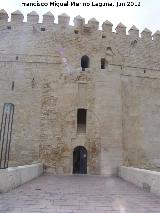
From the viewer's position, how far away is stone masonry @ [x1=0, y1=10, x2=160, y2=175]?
12.6 meters

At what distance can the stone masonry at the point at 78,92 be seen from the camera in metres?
12.6

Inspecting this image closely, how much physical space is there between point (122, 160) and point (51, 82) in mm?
4994

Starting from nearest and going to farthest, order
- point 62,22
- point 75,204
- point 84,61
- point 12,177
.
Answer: point 75,204, point 12,177, point 62,22, point 84,61

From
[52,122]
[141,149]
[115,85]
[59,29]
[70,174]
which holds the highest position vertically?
[59,29]

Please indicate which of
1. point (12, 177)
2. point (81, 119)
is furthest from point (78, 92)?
point (12, 177)

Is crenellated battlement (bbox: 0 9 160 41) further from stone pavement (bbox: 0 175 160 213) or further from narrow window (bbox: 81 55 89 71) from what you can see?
stone pavement (bbox: 0 175 160 213)

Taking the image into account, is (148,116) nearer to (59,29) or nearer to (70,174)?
(70,174)

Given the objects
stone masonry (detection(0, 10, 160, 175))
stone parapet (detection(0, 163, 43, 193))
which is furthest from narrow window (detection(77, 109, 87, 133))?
stone parapet (detection(0, 163, 43, 193))

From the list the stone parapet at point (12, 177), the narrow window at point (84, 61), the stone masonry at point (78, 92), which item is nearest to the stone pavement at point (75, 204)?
the stone parapet at point (12, 177)

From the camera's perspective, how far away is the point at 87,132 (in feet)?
42.2

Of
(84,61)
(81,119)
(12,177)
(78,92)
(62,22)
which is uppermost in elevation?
(62,22)

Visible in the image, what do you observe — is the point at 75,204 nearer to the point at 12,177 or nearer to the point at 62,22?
the point at 12,177

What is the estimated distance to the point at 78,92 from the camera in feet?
43.8

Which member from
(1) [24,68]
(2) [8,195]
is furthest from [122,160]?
(2) [8,195]
